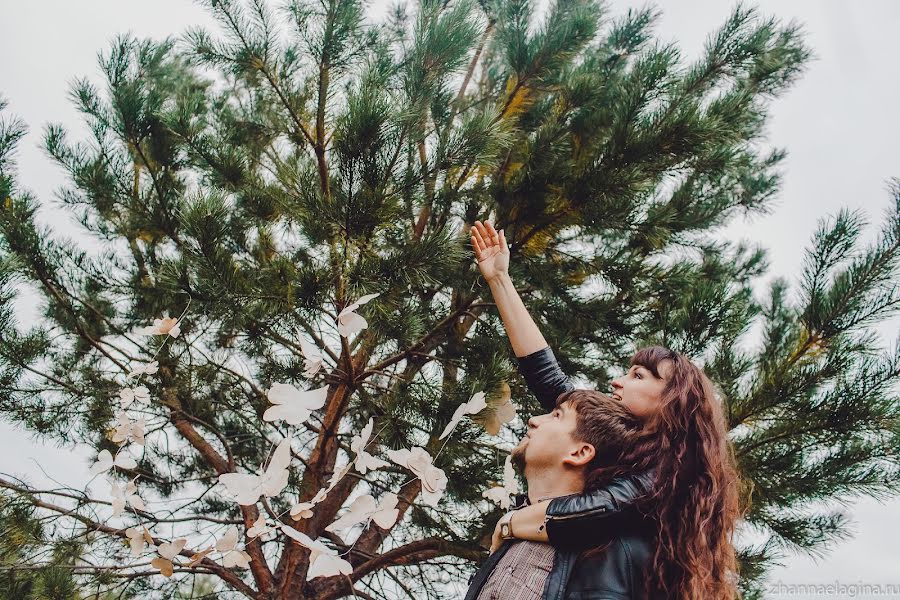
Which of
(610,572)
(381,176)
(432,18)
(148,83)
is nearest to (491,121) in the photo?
(381,176)

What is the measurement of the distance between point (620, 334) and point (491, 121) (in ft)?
2.66

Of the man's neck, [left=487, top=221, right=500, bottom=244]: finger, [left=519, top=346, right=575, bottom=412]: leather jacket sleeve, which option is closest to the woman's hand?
[left=487, top=221, right=500, bottom=244]: finger

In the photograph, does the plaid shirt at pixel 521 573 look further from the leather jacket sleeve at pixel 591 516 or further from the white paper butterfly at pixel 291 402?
the white paper butterfly at pixel 291 402

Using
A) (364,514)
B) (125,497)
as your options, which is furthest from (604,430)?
(125,497)

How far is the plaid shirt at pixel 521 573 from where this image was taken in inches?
37.0

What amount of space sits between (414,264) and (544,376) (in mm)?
364

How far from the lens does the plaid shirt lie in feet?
3.09

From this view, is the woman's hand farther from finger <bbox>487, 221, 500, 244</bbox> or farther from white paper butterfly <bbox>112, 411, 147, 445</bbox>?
white paper butterfly <bbox>112, 411, 147, 445</bbox>

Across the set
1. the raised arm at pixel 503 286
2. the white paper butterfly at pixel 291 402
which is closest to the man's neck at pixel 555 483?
the raised arm at pixel 503 286

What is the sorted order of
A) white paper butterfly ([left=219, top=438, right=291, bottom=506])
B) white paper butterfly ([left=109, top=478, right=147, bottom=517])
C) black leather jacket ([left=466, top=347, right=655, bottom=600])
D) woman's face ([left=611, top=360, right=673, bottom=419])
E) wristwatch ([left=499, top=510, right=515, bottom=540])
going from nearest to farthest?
white paper butterfly ([left=219, top=438, right=291, bottom=506]), white paper butterfly ([left=109, top=478, right=147, bottom=517]), black leather jacket ([left=466, top=347, right=655, bottom=600]), wristwatch ([left=499, top=510, right=515, bottom=540]), woman's face ([left=611, top=360, right=673, bottom=419])

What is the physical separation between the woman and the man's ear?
4cm

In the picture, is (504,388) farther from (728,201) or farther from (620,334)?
(728,201)

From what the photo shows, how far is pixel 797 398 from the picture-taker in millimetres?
1499

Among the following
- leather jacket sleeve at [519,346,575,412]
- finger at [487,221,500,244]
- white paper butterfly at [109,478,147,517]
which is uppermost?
finger at [487,221,500,244]
